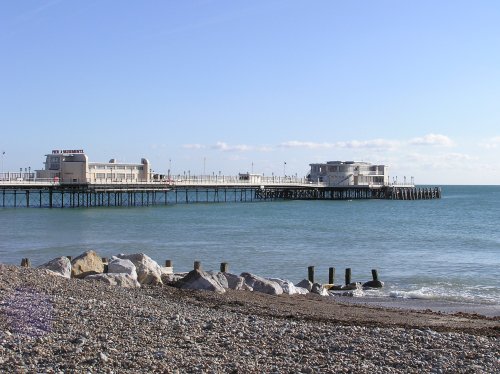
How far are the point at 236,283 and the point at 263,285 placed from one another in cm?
76

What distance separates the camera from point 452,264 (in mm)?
27734

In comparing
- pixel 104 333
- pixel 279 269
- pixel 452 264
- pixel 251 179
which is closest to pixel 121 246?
pixel 279 269

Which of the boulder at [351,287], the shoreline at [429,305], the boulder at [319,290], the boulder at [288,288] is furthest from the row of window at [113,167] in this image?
the shoreline at [429,305]

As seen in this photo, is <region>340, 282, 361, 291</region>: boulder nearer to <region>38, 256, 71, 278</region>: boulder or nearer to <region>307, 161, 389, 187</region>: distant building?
<region>38, 256, 71, 278</region>: boulder

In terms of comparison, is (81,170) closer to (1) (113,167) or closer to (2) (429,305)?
(1) (113,167)

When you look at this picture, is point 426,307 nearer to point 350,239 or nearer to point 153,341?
point 153,341

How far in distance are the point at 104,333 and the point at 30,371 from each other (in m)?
1.89

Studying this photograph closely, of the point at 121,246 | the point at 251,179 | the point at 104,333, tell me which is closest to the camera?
the point at 104,333

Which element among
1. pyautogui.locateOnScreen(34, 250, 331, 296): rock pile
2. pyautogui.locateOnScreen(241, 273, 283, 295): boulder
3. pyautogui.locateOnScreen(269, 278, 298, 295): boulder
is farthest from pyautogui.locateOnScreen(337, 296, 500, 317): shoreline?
pyautogui.locateOnScreen(241, 273, 283, 295): boulder

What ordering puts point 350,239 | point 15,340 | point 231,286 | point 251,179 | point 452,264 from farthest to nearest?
point 251,179 → point 350,239 → point 452,264 → point 231,286 → point 15,340

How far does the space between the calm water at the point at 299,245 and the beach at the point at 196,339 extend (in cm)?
873

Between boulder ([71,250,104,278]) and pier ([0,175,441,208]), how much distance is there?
4333 cm

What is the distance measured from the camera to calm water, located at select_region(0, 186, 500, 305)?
951 inches

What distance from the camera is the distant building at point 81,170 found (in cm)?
6744
